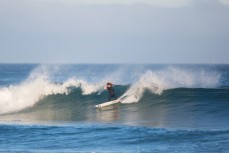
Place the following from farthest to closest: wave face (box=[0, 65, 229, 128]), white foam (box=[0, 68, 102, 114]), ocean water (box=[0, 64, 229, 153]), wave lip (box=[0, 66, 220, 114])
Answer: white foam (box=[0, 68, 102, 114]) < wave lip (box=[0, 66, 220, 114]) < wave face (box=[0, 65, 229, 128]) < ocean water (box=[0, 64, 229, 153])

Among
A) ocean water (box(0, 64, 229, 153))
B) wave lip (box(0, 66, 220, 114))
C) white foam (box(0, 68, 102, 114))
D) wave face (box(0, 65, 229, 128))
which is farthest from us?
white foam (box(0, 68, 102, 114))

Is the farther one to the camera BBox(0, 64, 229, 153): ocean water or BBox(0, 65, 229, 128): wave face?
BBox(0, 65, 229, 128): wave face

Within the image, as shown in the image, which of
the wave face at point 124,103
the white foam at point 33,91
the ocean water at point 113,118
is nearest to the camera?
the ocean water at point 113,118

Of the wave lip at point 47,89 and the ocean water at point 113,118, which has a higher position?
the wave lip at point 47,89

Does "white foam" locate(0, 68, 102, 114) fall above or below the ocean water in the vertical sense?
above

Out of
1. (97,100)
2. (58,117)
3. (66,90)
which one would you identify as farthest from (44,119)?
(66,90)

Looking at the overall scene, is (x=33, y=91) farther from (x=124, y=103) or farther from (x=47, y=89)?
(x=124, y=103)

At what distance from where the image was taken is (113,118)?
23516 mm

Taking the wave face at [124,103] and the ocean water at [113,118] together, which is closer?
the ocean water at [113,118]

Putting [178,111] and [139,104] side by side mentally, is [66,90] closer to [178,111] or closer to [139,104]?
[139,104]

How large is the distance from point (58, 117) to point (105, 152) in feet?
28.8

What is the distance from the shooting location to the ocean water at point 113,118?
58.2 feet

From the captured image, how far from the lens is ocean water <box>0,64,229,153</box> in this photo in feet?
58.2

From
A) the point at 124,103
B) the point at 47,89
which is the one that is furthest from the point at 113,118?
the point at 47,89
